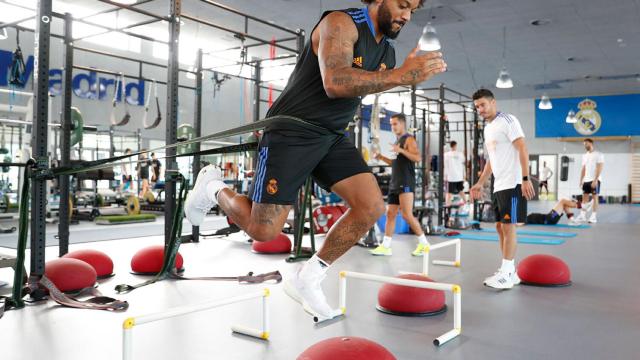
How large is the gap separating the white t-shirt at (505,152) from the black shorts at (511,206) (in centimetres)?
5

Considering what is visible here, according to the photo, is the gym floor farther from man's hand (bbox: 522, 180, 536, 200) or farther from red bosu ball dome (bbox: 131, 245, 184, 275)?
man's hand (bbox: 522, 180, 536, 200)

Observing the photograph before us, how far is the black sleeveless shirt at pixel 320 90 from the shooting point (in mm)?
1895

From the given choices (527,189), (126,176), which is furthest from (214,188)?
(126,176)

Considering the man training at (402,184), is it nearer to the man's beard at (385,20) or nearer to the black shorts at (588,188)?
the man's beard at (385,20)

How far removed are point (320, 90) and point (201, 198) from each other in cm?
91

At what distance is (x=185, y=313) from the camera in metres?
1.80

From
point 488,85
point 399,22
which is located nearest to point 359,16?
point 399,22

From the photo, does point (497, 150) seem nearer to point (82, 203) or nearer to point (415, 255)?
point (415, 255)

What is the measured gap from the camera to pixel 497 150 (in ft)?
12.0

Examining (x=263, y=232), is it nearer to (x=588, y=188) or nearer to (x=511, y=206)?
(x=511, y=206)

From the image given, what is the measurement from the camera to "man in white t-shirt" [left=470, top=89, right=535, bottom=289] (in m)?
3.53

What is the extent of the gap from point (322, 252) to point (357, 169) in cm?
40

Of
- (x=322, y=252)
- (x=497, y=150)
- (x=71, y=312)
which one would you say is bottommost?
(x=71, y=312)

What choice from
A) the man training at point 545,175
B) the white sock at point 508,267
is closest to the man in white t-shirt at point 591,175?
the white sock at point 508,267
